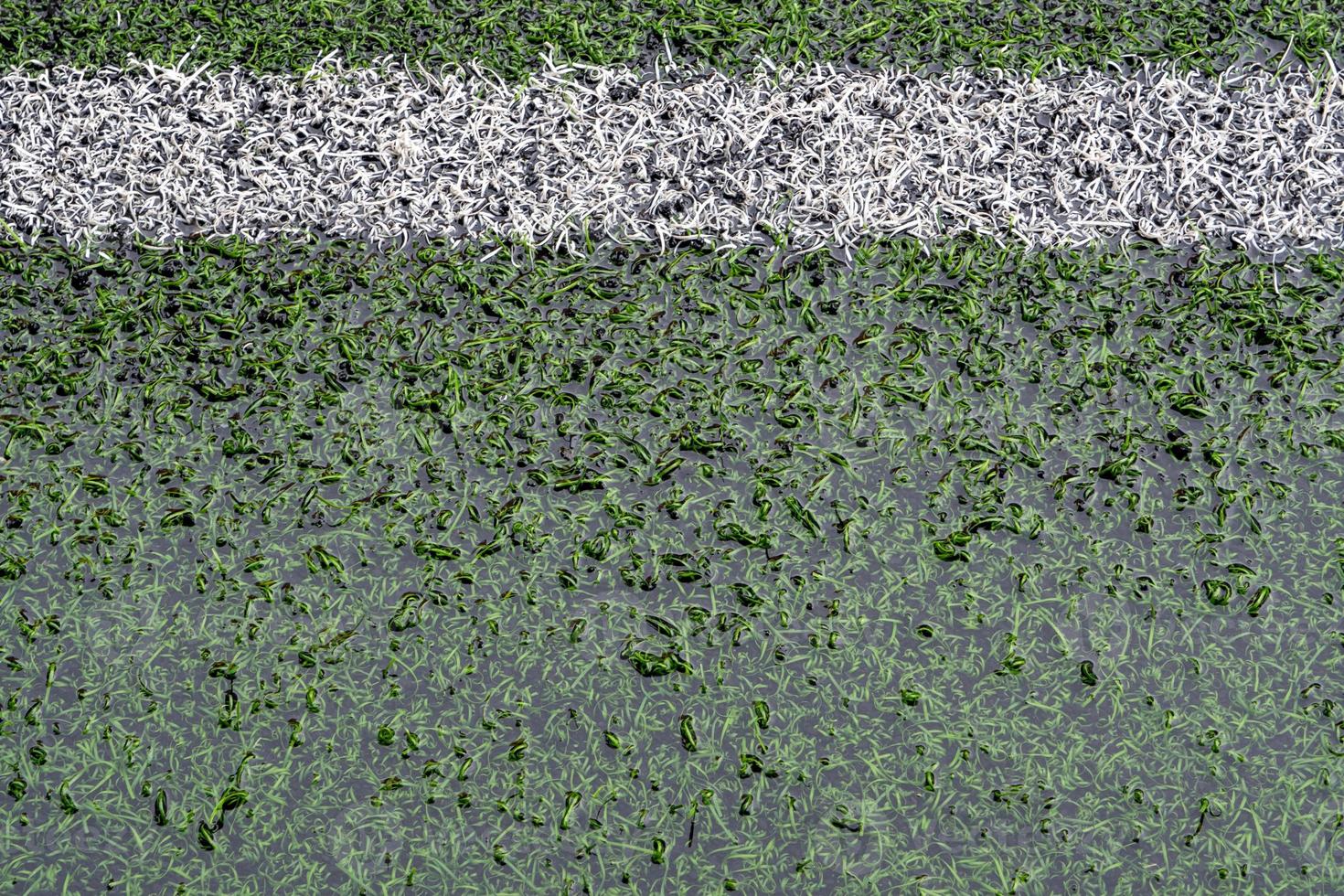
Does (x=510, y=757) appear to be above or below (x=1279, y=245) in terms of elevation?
below

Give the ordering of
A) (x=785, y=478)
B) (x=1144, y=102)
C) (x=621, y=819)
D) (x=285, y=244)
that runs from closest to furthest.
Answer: (x=621, y=819), (x=785, y=478), (x=285, y=244), (x=1144, y=102)

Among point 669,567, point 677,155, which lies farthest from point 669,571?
point 677,155

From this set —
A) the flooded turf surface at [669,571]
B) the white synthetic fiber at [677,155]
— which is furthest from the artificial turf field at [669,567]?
the white synthetic fiber at [677,155]

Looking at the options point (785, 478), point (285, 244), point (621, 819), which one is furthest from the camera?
point (285, 244)

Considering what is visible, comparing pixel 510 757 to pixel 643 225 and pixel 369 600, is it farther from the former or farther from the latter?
pixel 643 225

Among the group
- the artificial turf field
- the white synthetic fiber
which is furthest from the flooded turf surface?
the white synthetic fiber

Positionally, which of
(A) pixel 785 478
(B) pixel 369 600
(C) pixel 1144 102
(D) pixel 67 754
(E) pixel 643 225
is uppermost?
(C) pixel 1144 102

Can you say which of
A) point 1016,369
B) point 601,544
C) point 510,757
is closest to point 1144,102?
point 1016,369

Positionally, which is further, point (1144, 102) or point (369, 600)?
point (1144, 102)

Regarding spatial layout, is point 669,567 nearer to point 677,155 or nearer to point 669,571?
point 669,571
